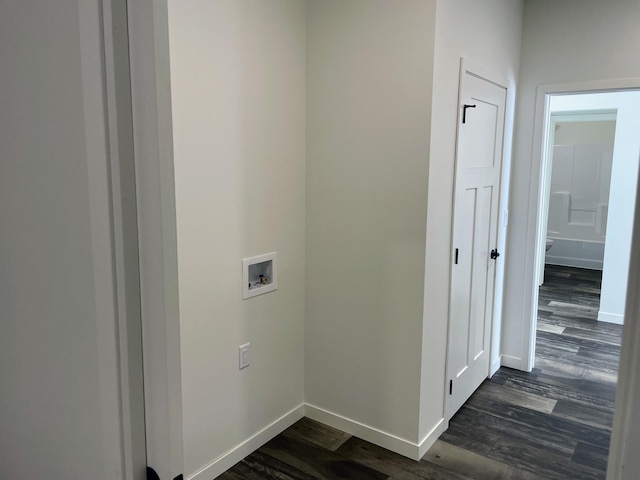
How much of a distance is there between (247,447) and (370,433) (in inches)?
27.2

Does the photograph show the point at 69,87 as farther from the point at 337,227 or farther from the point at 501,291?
the point at 501,291

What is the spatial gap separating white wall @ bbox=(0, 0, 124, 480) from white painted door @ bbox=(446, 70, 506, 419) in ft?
7.16

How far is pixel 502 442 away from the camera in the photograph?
8.92 feet

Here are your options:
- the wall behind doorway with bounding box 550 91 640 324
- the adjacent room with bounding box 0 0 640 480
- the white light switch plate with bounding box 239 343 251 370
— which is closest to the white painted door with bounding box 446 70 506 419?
the adjacent room with bounding box 0 0 640 480

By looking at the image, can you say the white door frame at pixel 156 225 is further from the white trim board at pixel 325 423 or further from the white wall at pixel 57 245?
the white trim board at pixel 325 423

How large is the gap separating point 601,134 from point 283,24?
662 centimetres

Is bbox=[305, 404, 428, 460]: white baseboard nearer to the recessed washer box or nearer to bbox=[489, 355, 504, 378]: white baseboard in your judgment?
the recessed washer box

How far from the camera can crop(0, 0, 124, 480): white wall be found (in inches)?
28.8

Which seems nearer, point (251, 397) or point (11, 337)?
point (11, 337)

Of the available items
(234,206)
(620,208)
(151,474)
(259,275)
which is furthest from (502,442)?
(620,208)

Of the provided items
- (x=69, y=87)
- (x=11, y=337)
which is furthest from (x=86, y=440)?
(x=69, y=87)

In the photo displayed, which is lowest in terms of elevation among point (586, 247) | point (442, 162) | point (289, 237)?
point (586, 247)

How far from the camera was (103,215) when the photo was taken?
73 cm

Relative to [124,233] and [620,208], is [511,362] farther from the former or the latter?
[124,233]
